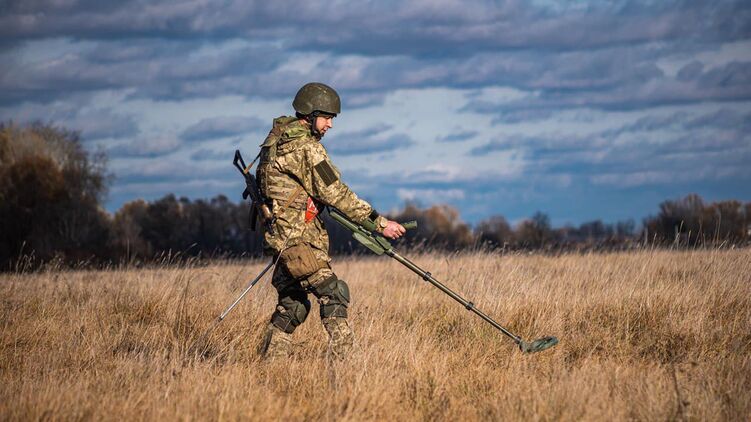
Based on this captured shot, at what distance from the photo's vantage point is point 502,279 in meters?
11.1

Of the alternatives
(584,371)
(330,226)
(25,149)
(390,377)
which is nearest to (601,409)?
(584,371)

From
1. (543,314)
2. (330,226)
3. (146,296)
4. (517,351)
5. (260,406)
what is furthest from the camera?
(330,226)

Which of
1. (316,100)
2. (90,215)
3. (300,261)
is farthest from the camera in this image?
(90,215)

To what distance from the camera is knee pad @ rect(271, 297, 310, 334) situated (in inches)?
301

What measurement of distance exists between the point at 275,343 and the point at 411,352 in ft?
3.97

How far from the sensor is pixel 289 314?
302 inches

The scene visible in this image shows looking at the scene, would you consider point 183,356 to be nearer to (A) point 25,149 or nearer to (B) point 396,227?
(B) point 396,227

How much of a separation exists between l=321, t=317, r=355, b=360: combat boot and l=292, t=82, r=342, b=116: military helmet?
1.79 meters

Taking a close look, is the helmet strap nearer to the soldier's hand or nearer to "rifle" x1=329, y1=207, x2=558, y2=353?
"rifle" x1=329, y1=207, x2=558, y2=353

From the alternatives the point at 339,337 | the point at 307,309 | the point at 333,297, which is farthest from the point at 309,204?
the point at 339,337

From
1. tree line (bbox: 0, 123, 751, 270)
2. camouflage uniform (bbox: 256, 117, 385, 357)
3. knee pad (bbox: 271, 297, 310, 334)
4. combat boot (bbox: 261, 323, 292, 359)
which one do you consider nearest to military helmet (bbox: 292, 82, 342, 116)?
camouflage uniform (bbox: 256, 117, 385, 357)

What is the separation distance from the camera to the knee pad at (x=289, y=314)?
764 cm

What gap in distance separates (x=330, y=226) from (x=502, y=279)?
29756 millimetres

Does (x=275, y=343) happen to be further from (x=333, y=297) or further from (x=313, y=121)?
(x=313, y=121)
